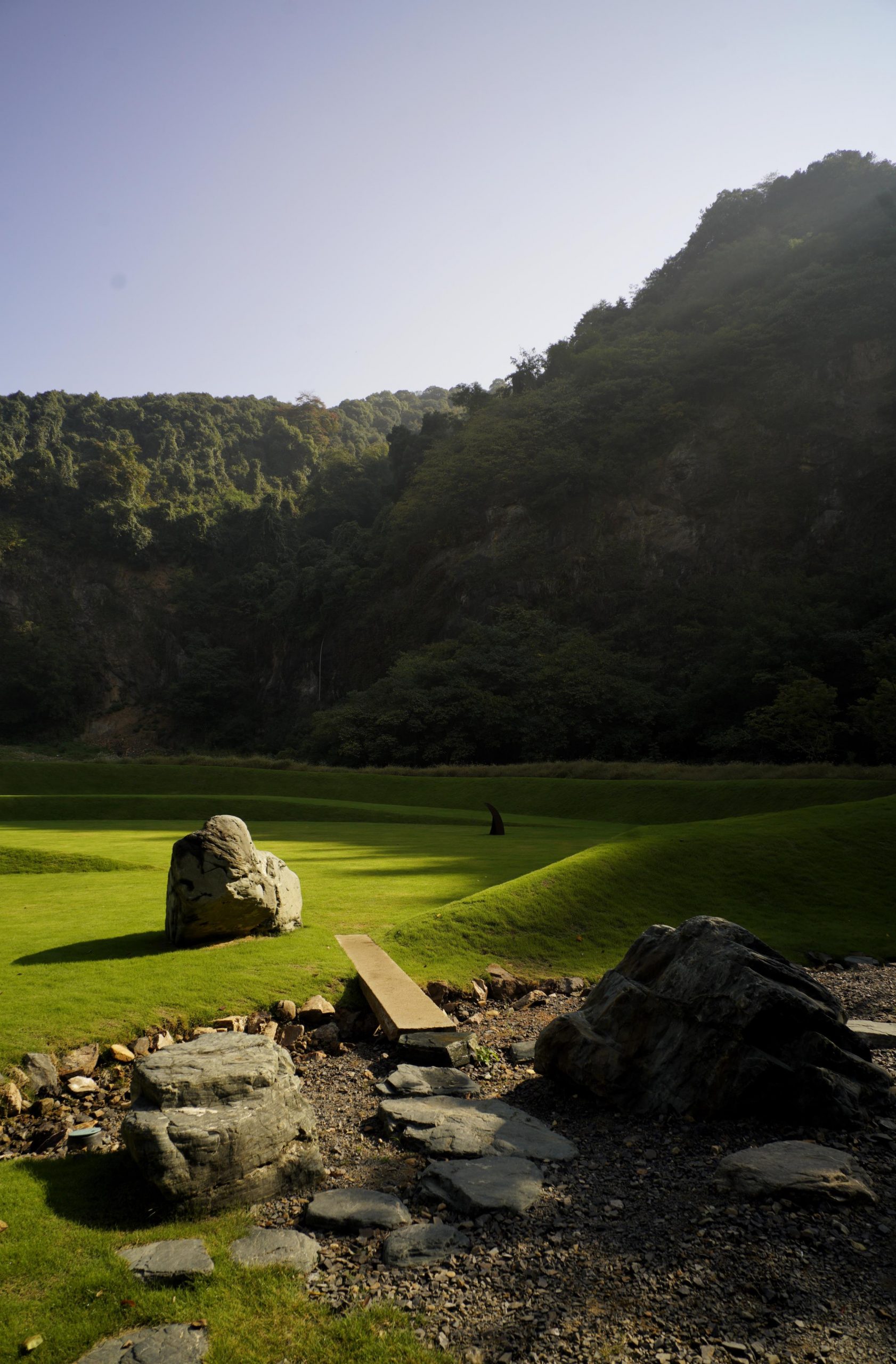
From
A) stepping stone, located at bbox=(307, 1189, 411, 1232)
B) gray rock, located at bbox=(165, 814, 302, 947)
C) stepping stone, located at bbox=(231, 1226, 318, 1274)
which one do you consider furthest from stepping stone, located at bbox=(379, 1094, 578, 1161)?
gray rock, located at bbox=(165, 814, 302, 947)

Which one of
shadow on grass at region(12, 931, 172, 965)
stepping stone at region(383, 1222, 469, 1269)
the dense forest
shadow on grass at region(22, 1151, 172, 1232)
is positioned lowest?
shadow on grass at region(22, 1151, 172, 1232)

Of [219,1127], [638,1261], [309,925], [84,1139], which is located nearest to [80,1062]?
[84,1139]

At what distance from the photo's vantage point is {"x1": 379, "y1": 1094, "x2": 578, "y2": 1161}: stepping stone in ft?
15.1

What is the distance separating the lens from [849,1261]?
3.48 metres

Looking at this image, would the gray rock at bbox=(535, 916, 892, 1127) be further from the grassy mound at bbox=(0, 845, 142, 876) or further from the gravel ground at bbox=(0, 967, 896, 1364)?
the grassy mound at bbox=(0, 845, 142, 876)

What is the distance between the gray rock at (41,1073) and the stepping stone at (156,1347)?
8.80 feet

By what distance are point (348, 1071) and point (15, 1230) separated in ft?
8.61

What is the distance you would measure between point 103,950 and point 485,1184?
4841mm

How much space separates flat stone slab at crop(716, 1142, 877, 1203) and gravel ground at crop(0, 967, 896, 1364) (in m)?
0.08

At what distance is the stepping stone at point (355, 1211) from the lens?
12.5 feet

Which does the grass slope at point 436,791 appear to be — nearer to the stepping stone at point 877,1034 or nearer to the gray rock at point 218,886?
the gray rock at point 218,886

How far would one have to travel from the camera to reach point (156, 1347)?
9.74ft

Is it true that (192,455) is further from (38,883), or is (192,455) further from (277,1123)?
(277,1123)

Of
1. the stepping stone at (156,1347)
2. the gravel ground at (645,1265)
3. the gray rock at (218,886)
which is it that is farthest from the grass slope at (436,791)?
the stepping stone at (156,1347)
